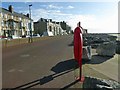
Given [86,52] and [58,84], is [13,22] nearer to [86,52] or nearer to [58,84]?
[86,52]

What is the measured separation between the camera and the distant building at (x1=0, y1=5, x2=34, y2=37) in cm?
7412

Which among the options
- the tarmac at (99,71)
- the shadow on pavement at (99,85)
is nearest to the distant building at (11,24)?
the tarmac at (99,71)

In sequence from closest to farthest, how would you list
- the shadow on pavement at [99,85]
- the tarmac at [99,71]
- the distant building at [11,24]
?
the shadow on pavement at [99,85], the tarmac at [99,71], the distant building at [11,24]

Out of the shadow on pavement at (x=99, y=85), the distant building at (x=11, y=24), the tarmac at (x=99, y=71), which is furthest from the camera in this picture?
the distant building at (x=11, y=24)

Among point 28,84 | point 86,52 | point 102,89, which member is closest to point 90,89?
point 102,89

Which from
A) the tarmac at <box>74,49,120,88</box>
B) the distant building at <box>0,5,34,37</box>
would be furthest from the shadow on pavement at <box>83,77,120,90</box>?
the distant building at <box>0,5,34,37</box>

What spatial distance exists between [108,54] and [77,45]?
396 inches

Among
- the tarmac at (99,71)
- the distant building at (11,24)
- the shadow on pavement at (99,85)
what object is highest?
the distant building at (11,24)

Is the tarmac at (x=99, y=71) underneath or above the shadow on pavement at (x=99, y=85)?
underneath

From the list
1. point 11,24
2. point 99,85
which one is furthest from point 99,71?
point 11,24

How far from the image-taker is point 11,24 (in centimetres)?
8062

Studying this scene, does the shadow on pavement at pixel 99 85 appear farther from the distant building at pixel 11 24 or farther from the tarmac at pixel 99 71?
the distant building at pixel 11 24

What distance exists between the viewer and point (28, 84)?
7.83 metres

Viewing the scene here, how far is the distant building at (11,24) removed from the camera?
74125 mm
